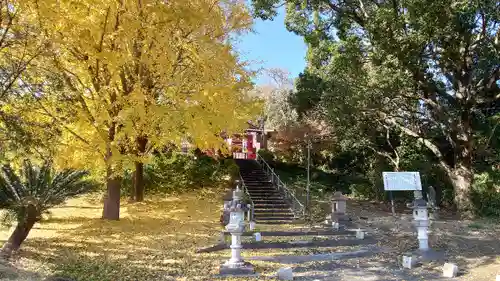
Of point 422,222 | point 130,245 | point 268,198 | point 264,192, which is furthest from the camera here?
point 264,192

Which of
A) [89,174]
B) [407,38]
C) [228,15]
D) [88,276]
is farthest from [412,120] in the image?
[88,276]

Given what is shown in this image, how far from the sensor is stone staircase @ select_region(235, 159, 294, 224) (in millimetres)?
14984

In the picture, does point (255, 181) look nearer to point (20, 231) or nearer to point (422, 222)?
point (422, 222)

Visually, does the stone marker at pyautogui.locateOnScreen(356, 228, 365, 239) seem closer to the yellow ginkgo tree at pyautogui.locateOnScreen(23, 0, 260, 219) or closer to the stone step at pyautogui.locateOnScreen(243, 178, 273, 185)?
the yellow ginkgo tree at pyautogui.locateOnScreen(23, 0, 260, 219)

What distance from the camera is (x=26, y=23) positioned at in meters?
8.18

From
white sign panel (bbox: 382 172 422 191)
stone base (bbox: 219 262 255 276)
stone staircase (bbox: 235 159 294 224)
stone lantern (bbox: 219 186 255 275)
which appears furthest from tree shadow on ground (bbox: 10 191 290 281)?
white sign panel (bbox: 382 172 422 191)

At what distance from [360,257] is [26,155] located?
810cm

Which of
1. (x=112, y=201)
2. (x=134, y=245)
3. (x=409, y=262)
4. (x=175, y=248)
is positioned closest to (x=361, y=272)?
(x=409, y=262)

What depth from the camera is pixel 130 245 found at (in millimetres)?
10305

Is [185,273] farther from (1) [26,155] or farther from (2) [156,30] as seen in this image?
(2) [156,30]

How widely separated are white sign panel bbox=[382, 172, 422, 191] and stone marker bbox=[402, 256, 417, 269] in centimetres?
353

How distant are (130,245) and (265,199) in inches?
306

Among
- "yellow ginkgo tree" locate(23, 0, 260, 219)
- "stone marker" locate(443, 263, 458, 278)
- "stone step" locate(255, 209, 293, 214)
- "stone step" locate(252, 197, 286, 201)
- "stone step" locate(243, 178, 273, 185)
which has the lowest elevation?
"stone marker" locate(443, 263, 458, 278)

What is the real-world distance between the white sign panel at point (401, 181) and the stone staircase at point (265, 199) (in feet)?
13.2
